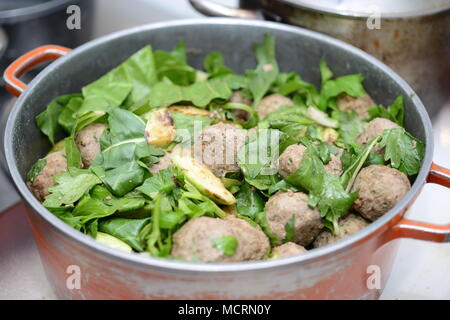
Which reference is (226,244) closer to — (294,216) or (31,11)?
(294,216)

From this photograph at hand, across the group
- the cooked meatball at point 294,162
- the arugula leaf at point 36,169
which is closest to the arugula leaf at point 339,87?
the cooked meatball at point 294,162

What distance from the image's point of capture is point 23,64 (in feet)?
3.62

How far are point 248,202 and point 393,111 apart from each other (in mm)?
360

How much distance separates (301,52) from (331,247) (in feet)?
2.07

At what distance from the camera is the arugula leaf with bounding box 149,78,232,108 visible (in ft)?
3.76

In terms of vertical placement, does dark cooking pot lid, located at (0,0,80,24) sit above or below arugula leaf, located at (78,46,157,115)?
above

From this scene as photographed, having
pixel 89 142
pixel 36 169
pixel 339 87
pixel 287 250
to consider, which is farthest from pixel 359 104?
pixel 36 169

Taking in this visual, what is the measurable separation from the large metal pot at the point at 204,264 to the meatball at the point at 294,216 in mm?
107

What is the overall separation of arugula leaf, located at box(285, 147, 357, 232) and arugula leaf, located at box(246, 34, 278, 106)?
327 mm

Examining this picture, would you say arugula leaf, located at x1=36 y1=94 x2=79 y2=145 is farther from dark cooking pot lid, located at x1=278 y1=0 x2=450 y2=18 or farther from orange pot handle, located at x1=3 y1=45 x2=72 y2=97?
dark cooking pot lid, located at x1=278 y1=0 x2=450 y2=18

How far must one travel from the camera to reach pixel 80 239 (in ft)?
2.46

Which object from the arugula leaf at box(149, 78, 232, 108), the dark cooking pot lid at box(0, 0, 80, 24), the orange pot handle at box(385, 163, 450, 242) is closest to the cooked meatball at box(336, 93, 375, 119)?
the arugula leaf at box(149, 78, 232, 108)

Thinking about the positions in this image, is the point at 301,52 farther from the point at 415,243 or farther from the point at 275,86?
A: the point at 415,243

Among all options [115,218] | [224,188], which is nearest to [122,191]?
[115,218]
